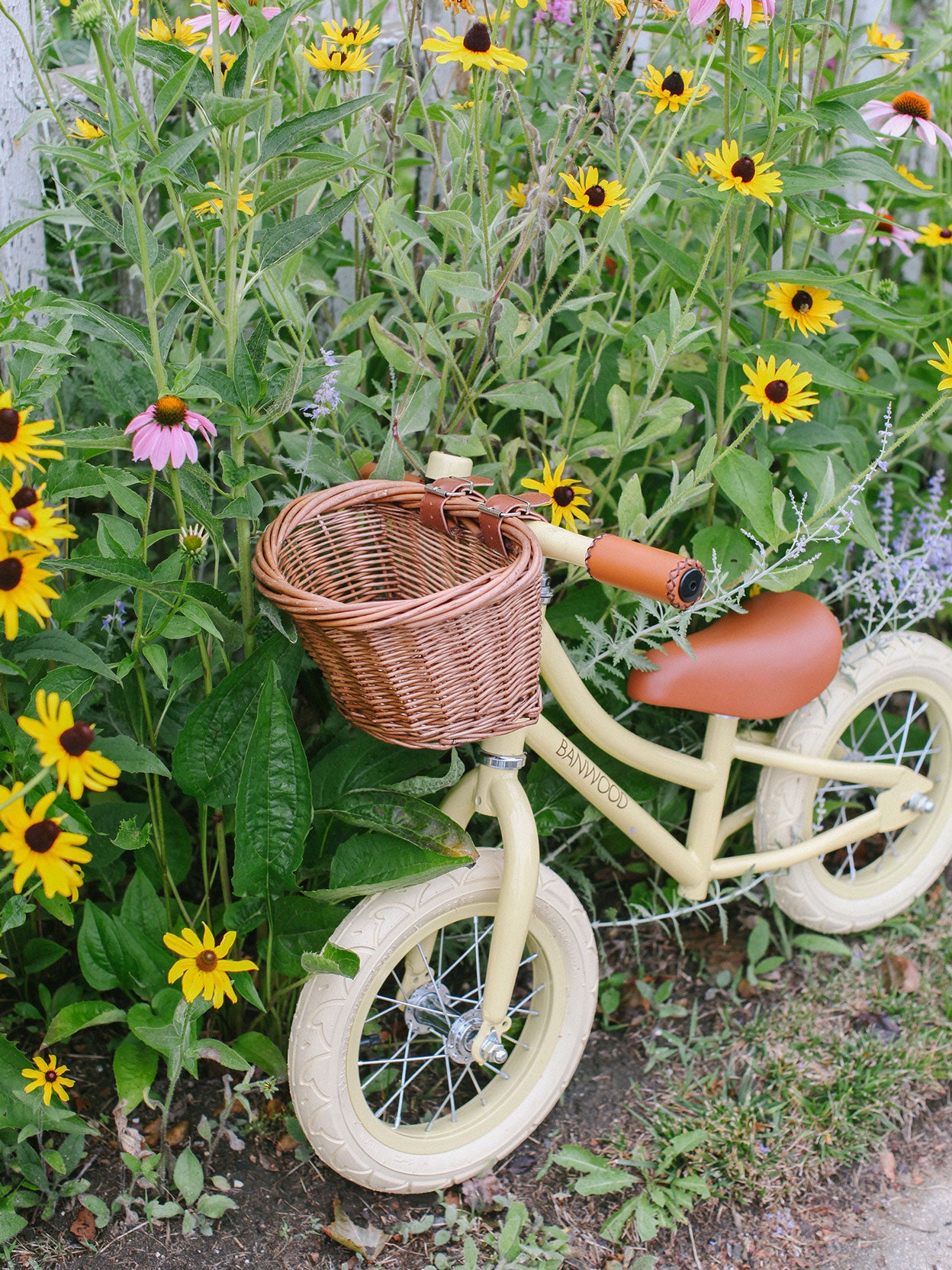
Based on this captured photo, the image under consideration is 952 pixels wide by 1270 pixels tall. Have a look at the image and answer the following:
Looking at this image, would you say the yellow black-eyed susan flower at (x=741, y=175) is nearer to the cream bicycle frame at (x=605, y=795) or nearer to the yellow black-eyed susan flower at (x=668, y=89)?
the yellow black-eyed susan flower at (x=668, y=89)

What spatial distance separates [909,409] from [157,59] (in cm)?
178

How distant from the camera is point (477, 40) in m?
1.33

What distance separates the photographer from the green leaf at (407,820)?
1523mm

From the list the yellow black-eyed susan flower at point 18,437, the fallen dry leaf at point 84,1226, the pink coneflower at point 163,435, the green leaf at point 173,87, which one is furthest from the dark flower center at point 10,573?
the fallen dry leaf at point 84,1226

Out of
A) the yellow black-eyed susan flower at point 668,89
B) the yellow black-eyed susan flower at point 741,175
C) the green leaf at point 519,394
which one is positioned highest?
the yellow black-eyed susan flower at point 668,89

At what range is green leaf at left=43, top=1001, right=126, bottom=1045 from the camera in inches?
59.2

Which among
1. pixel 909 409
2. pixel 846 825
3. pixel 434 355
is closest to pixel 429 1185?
pixel 846 825

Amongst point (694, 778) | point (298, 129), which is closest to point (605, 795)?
point (694, 778)

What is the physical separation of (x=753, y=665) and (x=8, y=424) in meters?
1.15

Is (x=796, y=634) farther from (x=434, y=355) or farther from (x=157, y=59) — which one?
(x=157, y=59)

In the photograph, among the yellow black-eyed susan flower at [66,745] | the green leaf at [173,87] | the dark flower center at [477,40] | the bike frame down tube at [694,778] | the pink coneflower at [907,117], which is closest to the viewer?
the yellow black-eyed susan flower at [66,745]

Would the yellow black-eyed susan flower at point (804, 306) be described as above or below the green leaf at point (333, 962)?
above

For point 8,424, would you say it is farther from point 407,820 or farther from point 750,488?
point 750,488

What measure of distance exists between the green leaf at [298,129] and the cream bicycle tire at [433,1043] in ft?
3.22
